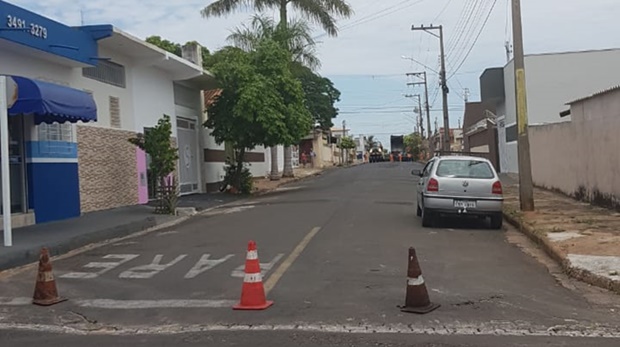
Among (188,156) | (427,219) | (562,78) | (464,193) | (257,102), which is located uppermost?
(562,78)

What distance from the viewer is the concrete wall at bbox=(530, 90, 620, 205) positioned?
16484 mm

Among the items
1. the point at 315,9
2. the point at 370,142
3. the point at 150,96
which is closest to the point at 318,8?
the point at 315,9

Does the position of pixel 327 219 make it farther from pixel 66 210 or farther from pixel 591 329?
pixel 591 329

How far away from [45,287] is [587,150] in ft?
49.9

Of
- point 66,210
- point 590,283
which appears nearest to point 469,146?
point 66,210

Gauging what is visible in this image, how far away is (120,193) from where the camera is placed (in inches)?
811

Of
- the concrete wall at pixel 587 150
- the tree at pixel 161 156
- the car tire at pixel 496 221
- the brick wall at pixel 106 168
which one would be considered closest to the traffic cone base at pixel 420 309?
the car tire at pixel 496 221

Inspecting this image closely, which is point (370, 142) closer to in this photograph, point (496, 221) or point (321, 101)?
point (321, 101)

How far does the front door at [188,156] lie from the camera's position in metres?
27.1

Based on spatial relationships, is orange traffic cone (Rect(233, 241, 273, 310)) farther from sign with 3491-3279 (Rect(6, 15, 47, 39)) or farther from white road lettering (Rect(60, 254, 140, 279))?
sign with 3491-3279 (Rect(6, 15, 47, 39))

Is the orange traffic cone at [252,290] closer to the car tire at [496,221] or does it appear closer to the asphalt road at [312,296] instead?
the asphalt road at [312,296]

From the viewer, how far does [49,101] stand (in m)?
13.4

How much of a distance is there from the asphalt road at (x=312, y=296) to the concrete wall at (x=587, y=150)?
15.3 ft

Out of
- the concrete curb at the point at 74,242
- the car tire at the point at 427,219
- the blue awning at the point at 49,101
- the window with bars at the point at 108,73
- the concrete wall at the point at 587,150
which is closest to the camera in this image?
the concrete curb at the point at 74,242
